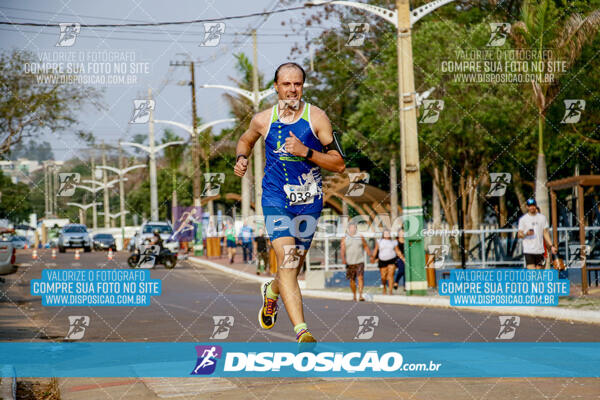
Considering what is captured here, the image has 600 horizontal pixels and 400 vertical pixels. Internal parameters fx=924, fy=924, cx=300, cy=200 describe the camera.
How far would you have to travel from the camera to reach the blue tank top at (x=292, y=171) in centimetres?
556

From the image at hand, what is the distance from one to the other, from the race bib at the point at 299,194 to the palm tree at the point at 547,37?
18651mm

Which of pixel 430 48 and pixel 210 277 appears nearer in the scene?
pixel 210 277

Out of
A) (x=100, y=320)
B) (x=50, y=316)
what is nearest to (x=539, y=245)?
(x=100, y=320)

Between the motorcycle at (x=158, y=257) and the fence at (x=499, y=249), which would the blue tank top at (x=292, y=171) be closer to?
the fence at (x=499, y=249)

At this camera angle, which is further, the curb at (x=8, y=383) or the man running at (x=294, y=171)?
the curb at (x=8, y=383)

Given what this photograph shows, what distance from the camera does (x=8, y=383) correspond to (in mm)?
8102

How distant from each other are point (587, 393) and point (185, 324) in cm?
774

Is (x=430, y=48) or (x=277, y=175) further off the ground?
(x=430, y=48)

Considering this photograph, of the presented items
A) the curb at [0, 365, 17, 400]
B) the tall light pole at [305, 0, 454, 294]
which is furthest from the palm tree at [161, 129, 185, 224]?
the curb at [0, 365, 17, 400]

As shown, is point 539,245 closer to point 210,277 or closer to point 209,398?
point 209,398

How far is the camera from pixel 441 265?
25.3 m

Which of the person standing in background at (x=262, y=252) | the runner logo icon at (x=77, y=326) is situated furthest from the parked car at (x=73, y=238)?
the runner logo icon at (x=77, y=326)

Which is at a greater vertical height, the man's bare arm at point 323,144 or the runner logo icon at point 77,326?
the man's bare arm at point 323,144

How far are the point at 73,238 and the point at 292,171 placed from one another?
39.6m
